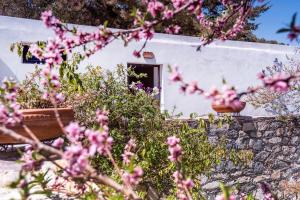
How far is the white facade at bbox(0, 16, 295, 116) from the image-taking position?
8742 millimetres

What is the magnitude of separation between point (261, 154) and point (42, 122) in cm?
536

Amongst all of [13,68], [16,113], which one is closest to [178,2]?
[16,113]

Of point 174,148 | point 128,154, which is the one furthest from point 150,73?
point 174,148

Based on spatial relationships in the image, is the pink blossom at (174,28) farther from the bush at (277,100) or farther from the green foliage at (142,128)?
the bush at (277,100)

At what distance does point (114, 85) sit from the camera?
5.56 m

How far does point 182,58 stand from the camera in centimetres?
1159

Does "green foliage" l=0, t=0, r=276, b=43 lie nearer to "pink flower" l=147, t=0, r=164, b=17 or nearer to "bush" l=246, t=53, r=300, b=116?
"bush" l=246, t=53, r=300, b=116

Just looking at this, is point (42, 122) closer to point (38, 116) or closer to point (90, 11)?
point (38, 116)

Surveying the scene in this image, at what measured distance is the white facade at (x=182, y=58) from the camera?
874 cm

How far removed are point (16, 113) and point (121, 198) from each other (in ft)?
4.67

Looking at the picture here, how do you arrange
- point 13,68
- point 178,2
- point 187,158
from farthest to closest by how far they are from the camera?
point 13,68
point 187,158
point 178,2

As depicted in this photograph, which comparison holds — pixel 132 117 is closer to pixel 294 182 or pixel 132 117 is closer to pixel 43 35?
pixel 43 35

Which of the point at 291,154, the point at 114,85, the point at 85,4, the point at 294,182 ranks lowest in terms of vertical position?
the point at 294,182

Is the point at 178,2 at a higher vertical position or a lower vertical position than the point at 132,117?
higher
